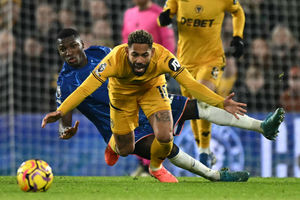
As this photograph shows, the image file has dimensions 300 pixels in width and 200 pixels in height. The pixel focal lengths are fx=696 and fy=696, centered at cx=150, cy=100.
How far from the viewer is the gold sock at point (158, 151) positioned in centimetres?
587

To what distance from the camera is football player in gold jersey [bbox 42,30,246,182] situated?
555 centimetres

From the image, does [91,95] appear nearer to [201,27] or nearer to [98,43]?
[201,27]

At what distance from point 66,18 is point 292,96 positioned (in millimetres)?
3454

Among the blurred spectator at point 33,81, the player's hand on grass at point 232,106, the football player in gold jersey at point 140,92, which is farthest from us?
the blurred spectator at point 33,81

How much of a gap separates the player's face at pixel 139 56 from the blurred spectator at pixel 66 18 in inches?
185

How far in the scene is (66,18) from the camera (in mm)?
10188

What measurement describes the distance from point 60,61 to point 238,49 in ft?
12.5

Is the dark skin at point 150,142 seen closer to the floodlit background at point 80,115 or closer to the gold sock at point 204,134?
the gold sock at point 204,134

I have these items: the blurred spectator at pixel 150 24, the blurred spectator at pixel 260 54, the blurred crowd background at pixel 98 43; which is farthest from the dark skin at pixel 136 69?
the blurred spectator at pixel 260 54

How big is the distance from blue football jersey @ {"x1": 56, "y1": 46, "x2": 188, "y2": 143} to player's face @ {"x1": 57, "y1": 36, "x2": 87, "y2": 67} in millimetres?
97

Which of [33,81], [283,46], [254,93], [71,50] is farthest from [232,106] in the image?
[283,46]

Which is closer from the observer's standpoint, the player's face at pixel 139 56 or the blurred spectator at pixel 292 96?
the player's face at pixel 139 56

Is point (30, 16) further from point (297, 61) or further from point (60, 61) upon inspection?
point (297, 61)

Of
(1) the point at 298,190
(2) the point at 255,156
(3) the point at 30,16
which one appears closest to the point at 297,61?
(2) the point at 255,156
